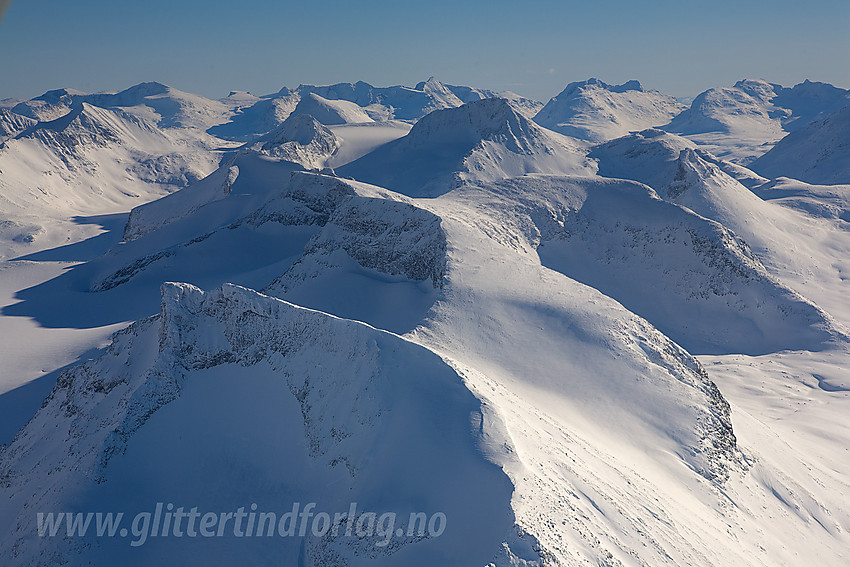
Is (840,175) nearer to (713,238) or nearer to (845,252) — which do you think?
(845,252)

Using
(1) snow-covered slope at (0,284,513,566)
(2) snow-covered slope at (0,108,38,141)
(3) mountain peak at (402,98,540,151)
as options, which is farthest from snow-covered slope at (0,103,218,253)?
(1) snow-covered slope at (0,284,513,566)

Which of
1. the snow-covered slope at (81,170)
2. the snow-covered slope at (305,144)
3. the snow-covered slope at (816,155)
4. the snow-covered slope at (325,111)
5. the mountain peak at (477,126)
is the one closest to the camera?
the snow-covered slope at (305,144)

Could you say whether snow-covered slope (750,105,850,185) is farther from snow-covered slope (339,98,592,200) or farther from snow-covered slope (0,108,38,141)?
snow-covered slope (0,108,38,141)

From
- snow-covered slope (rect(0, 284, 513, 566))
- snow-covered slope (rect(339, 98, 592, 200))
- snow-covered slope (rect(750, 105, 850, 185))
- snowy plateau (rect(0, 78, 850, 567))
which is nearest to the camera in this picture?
snow-covered slope (rect(0, 284, 513, 566))

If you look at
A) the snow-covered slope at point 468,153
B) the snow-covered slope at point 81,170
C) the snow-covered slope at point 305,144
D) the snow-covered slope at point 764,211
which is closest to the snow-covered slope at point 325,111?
the snow-covered slope at point 81,170

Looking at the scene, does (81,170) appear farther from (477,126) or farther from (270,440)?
(270,440)

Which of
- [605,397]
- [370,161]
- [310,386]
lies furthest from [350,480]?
[370,161]

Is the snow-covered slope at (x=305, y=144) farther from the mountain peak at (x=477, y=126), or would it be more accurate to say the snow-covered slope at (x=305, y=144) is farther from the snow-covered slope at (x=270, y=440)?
the snow-covered slope at (x=270, y=440)
